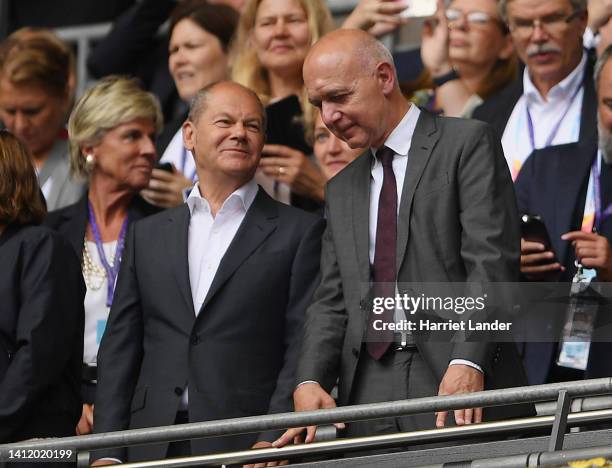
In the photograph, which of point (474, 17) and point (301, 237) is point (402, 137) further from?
point (474, 17)

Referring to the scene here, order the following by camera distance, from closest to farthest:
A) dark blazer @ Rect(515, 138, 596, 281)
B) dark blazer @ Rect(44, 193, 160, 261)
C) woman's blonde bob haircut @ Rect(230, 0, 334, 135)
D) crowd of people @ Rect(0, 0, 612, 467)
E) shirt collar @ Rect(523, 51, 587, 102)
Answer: crowd of people @ Rect(0, 0, 612, 467) → dark blazer @ Rect(515, 138, 596, 281) → shirt collar @ Rect(523, 51, 587, 102) → dark blazer @ Rect(44, 193, 160, 261) → woman's blonde bob haircut @ Rect(230, 0, 334, 135)

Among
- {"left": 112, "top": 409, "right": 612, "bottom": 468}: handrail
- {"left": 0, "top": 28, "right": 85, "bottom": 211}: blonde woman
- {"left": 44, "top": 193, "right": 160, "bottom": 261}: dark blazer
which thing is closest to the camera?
{"left": 112, "top": 409, "right": 612, "bottom": 468}: handrail

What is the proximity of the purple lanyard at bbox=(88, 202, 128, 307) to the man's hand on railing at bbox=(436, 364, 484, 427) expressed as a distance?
207cm

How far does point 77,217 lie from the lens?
7.82 metres

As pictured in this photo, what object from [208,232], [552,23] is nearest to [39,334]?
[208,232]

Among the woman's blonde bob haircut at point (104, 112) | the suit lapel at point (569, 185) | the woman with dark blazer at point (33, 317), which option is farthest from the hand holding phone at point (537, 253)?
the woman's blonde bob haircut at point (104, 112)

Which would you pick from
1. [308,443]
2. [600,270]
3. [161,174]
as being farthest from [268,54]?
[308,443]

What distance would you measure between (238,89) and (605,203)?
1689 mm

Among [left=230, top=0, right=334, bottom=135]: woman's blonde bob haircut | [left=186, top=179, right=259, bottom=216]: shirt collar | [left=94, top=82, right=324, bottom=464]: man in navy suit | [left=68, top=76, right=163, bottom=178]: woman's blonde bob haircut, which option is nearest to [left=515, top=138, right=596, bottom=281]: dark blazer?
[left=94, top=82, right=324, bottom=464]: man in navy suit

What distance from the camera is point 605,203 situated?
692 cm

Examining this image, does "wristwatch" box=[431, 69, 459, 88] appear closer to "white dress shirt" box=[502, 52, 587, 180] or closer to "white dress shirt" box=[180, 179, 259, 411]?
"white dress shirt" box=[502, 52, 587, 180]

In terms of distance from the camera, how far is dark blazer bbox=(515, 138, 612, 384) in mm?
6898

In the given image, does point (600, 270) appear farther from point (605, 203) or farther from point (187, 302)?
point (187, 302)

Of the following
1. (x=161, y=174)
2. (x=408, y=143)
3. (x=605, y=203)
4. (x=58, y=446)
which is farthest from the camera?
(x=161, y=174)
